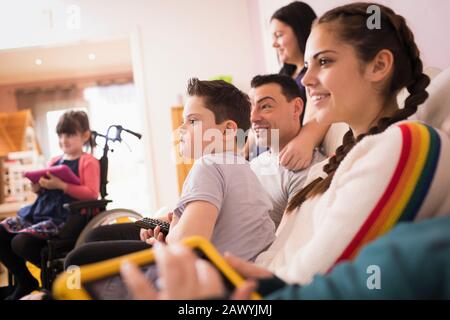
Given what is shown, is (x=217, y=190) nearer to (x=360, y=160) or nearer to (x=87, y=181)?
(x=360, y=160)

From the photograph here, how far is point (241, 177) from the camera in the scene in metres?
1.06

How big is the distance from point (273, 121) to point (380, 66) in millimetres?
597

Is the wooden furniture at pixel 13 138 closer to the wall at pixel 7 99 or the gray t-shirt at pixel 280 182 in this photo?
the wall at pixel 7 99

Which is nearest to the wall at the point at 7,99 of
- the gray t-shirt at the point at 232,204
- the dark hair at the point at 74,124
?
the dark hair at the point at 74,124

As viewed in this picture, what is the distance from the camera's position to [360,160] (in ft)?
2.35

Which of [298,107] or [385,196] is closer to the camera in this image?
[385,196]

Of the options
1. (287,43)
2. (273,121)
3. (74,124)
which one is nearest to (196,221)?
(273,121)

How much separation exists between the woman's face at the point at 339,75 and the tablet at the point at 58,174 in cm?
167

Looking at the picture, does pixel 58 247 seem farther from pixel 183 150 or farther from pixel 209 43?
pixel 209 43

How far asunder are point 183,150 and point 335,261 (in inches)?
26.5

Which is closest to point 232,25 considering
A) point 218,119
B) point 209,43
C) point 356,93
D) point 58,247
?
point 209,43

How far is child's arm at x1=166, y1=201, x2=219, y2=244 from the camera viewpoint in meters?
0.88

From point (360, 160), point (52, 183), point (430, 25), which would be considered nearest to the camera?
point (360, 160)

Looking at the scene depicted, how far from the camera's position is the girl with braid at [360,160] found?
612 mm
